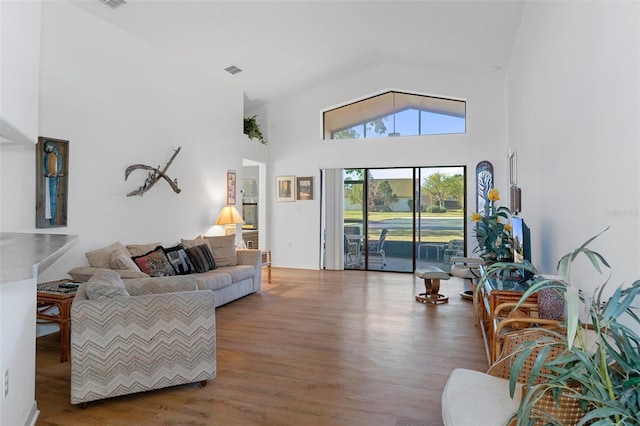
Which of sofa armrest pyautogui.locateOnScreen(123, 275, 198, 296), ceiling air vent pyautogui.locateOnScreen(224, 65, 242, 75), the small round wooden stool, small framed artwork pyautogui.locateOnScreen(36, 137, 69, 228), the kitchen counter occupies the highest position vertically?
ceiling air vent pyautogui.locateOnScreen(224, 65, 242, 75)

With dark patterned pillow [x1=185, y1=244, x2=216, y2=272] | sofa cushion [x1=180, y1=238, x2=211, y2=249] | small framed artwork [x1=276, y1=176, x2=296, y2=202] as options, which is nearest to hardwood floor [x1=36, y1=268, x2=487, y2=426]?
dark patterned pillow [x1=185, y1=244, x2=216, y2=272]

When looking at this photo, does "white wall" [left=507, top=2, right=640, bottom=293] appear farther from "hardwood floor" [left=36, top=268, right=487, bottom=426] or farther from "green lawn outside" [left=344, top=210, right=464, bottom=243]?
"green lawn outside" [left=344, top=210, right=464, bottom=243]

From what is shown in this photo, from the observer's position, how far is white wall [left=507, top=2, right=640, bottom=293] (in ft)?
5.27

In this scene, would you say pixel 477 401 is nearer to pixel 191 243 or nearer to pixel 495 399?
pixel 495 399

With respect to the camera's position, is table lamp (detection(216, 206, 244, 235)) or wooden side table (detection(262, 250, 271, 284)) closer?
table lamp (detection(216, 206, 244, 235))

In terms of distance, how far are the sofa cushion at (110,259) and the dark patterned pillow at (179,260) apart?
618 millimetres

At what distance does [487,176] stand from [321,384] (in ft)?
18.1

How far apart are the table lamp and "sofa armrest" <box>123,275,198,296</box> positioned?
11.2 feet

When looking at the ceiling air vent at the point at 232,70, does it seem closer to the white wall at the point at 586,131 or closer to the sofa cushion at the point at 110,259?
the sofa cushion at the point at 110,259

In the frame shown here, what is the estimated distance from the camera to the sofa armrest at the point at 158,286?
2.93 meters

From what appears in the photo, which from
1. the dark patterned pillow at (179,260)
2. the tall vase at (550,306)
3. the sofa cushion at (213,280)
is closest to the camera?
the tall vase at (550,306)

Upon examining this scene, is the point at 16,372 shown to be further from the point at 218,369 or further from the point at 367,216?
the point at 367,216

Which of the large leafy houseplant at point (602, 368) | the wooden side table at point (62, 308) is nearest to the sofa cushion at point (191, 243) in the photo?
the wooden side table at point (62, 308)

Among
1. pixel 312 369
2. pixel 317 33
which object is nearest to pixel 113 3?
pixel 317 33
